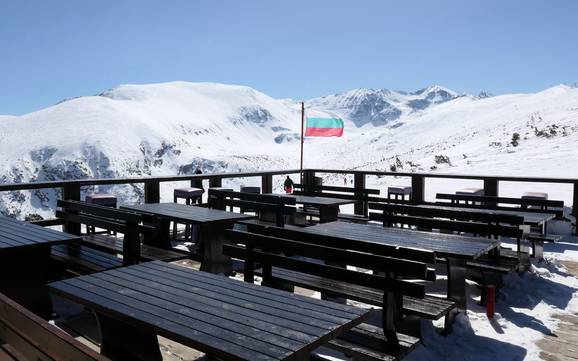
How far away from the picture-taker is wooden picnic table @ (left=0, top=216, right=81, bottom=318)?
14.3 feet

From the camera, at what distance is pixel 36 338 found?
1995 millimetres

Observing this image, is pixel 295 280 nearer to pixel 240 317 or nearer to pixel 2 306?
pixel 240 317

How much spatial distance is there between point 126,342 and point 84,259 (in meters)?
2.14

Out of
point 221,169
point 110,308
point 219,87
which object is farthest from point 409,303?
point 219,87

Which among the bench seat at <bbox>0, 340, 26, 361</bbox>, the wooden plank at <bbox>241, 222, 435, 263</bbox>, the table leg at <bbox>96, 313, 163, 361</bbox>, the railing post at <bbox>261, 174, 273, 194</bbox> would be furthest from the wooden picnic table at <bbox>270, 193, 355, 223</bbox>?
the bench seat at <bbox>0, 340, 26, 361</bbox>

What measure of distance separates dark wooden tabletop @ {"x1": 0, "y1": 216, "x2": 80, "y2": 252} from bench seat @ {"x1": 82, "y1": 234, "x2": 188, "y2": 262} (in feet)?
2.44

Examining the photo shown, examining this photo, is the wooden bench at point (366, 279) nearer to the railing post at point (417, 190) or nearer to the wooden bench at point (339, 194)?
the wooden bench at point (339, 194)

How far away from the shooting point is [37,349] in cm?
200

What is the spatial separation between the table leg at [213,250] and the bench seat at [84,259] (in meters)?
1.15

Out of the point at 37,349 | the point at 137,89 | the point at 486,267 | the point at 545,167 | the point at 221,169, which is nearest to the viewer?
the point at 37,349

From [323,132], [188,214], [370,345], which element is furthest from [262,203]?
[323,132]

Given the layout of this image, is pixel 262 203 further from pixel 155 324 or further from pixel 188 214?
pixel 155 324

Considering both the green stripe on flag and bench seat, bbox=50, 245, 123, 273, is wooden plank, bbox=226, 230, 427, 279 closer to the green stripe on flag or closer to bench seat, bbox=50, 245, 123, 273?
bench seat, bbox=50, 245, 123, 273

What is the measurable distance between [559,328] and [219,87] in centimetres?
14397
